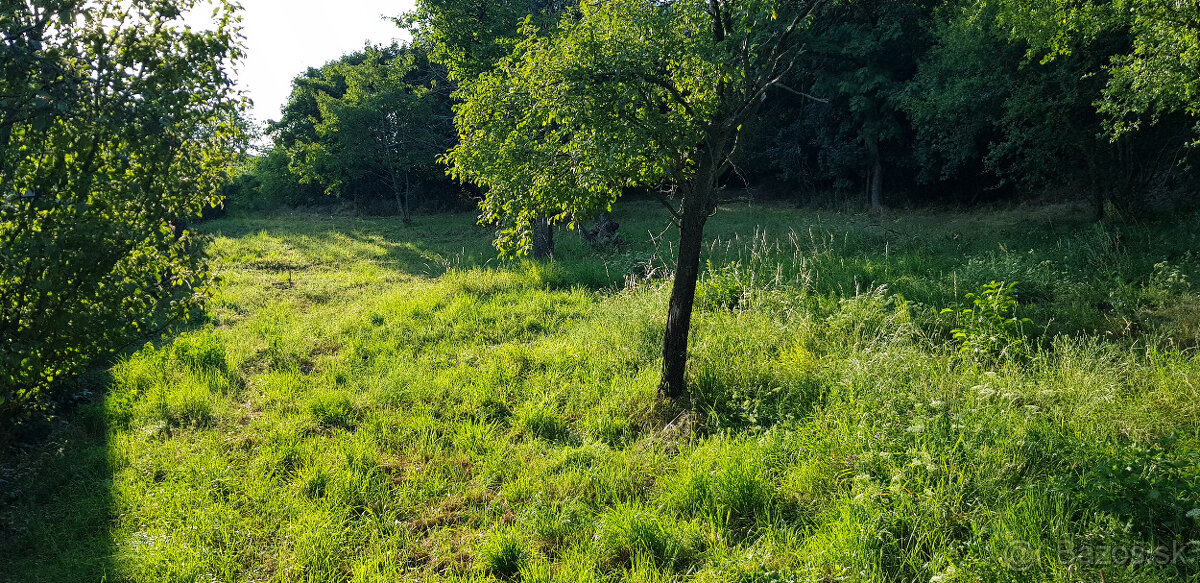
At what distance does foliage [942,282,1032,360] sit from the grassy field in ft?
0.13

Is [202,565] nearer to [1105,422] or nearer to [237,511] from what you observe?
[237,511]

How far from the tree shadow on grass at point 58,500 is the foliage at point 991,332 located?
687 cm

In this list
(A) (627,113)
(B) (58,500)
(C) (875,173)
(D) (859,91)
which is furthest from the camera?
(C) (875,173)

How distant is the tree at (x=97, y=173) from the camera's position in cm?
403

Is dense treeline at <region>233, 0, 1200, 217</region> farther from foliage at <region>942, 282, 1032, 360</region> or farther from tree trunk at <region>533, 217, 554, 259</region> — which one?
tree trunk at <region>533, 217, 554, 259</region>

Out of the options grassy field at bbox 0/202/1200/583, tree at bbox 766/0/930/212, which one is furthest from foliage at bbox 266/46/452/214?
grassy field at bbox 0/202/1200/583

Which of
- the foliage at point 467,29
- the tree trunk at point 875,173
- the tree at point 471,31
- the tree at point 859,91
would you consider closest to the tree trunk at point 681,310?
the tree at point 471,31

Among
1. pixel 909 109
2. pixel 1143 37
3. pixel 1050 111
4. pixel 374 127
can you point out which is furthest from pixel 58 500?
pixel 374 127

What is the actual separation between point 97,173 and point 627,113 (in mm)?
4216

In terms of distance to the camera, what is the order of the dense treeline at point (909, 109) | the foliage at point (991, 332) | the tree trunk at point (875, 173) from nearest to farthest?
the foliage at point (991, 332) → the dense treeline at point (909, 109) → the tree trunk at point (875, 173)

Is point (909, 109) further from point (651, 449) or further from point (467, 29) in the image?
point (651, 449)

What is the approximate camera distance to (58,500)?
433cm

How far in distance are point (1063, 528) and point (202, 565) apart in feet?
15.5

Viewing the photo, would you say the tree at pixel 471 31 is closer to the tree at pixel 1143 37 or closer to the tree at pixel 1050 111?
the tree at pixel 1143 37
